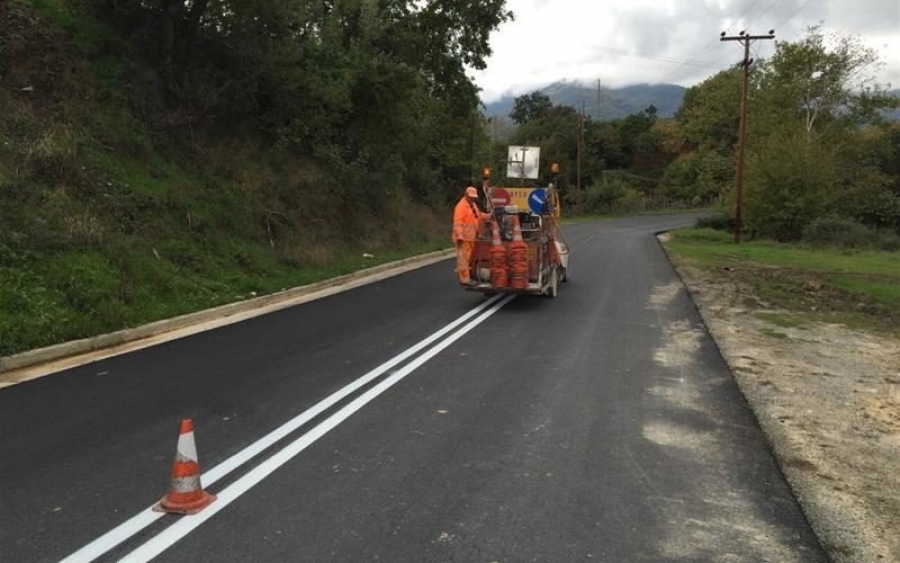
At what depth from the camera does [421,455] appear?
5312 mm

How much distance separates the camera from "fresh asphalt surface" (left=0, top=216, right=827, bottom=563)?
4016mm

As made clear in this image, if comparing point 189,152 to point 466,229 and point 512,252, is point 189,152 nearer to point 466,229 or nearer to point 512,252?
point 466,229

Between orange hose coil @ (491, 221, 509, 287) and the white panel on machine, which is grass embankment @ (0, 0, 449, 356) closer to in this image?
orange hose coil @ (491, 221, 509, 287)

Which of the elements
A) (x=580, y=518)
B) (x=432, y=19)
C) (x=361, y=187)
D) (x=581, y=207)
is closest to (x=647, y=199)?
(x=581, y=207)

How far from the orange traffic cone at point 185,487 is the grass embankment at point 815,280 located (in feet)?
32.8

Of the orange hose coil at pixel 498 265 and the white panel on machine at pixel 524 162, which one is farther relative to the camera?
the white panel on machine at pixel 524 162

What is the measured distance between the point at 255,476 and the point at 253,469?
0.14 meters

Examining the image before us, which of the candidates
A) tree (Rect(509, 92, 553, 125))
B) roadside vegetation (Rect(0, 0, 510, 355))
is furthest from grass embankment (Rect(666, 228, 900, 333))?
tree (Rect(509, 92, 553, 125))

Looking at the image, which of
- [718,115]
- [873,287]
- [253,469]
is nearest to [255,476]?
[253,469]

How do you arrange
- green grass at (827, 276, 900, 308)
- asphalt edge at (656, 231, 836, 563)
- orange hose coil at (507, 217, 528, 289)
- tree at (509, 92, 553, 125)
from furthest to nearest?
tree at (509, 92, 553, 125) < green grass at (827, 276, 900, 308) < orange hose coil at (507, 217, 528, 289) < asphalt edge at (656, 231, 836, 563)

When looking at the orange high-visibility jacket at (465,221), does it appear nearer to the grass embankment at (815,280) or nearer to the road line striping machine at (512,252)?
the road line striping machine at (512,252)

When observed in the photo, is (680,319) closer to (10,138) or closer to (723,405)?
(723,405)

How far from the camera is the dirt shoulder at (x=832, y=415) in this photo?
4383 mm

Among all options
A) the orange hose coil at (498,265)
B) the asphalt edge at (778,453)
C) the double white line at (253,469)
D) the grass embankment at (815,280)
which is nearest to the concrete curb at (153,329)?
the double white line at (253,469)
